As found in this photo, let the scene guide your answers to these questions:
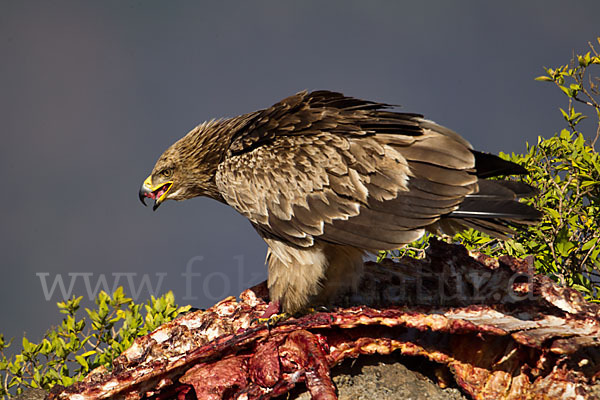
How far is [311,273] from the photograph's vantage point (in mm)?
5023

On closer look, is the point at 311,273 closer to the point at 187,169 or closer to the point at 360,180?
the point at 360,180

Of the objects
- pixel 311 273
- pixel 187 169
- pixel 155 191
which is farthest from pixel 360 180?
pixel 155 191

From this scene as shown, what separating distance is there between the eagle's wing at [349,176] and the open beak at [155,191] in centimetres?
92

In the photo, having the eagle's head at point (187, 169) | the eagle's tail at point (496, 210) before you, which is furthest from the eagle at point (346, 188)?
the eagle's head at point (187, 169)

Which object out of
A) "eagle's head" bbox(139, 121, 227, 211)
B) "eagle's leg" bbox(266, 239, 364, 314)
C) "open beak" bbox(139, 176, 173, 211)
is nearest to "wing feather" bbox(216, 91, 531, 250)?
"eagle's leg" bbox(266, 239, 364, 314)

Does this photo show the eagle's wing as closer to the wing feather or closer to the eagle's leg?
the wing feather

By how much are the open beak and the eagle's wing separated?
0.92m

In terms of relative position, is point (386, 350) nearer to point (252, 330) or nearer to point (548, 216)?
point (252, 330)

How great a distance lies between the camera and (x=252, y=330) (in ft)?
13.8

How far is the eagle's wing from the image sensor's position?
477 centimetres

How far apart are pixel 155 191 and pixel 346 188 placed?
2181 millimetres

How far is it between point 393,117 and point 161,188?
2453 mm

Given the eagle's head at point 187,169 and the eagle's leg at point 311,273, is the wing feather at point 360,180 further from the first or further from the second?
the eagle's head at point 187,169

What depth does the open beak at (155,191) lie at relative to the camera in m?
6.06
